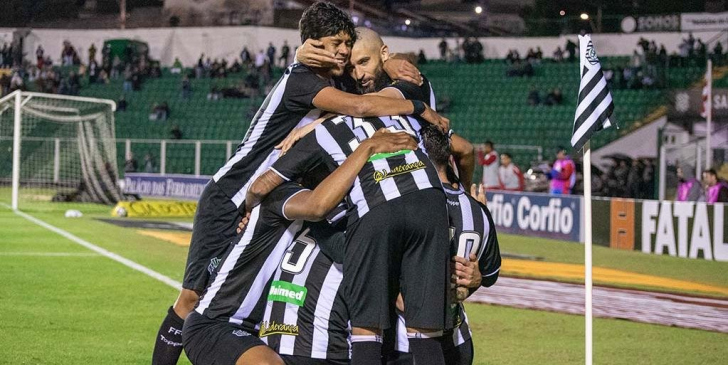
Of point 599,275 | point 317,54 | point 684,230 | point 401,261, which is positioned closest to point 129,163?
point 684,230

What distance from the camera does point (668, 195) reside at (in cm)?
2794

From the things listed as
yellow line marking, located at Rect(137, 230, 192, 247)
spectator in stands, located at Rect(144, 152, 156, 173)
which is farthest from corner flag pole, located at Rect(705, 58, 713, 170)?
spectator in stands, located at Rect(144, 152, 156, 173)

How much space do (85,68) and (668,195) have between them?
29.8 m

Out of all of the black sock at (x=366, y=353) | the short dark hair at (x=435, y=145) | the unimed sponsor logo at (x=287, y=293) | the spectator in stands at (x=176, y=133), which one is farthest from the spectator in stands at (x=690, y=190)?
the spectator in stands at (x=176, y=133)

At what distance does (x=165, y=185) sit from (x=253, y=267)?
32121 millimetres

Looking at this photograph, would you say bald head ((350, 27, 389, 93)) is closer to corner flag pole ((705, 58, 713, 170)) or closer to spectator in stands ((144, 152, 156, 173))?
corner flag pole ((705, 58, 713, 170))

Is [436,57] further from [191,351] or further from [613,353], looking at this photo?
[191,351]

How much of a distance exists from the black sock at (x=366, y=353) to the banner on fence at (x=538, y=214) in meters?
17.7

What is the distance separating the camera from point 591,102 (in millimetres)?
7027

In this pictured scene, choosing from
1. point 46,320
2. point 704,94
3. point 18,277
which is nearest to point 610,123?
point 46,320

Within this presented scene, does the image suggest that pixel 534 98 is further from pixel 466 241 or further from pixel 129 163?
pixel 466 241

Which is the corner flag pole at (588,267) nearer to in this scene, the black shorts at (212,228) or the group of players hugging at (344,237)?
the group of players hugging at (344,237)

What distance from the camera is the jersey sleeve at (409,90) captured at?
596 centimetres

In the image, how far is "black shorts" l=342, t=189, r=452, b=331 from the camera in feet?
16.5
